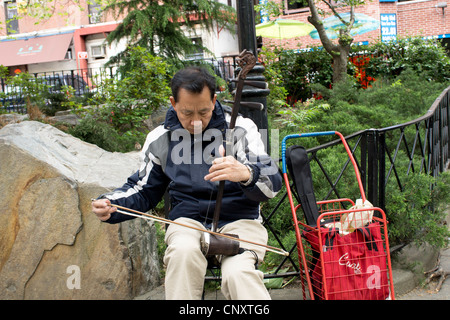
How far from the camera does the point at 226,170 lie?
Answer: 6.89 ft

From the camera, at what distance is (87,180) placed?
3.16m

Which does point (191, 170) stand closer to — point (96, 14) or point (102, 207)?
point (102, 207)

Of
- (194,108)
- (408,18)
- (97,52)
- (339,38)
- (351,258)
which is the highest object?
(408,18)

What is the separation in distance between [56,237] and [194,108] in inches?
56.6

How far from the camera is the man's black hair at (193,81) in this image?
232 cm

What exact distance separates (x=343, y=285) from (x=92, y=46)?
2347 centimetres

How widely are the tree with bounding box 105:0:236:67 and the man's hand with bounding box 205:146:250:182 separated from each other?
7.11 metres

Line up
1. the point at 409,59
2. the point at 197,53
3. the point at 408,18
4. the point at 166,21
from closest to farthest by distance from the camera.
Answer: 1. the point at 166,21
2. the point at 197,53
3. the point at 409,59
4. the point at 408,18

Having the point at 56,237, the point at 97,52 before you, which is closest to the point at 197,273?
the point at 56,237

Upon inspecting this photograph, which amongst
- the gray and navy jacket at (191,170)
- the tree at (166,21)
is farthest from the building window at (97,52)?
the gray and navy jacket at (191,170)

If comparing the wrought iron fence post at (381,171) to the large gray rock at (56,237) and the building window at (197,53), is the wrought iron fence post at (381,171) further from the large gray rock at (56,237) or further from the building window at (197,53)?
the building window at (197,53)

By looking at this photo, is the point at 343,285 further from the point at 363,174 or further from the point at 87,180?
the point at 87,180

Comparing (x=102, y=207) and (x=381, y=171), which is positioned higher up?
(x=102, y=207)
